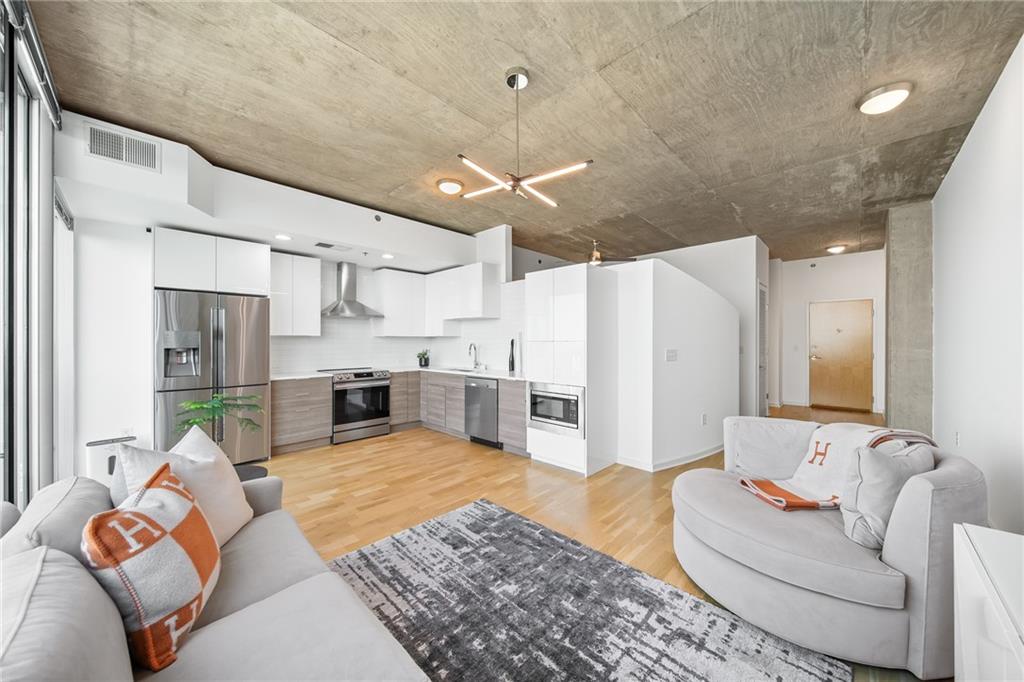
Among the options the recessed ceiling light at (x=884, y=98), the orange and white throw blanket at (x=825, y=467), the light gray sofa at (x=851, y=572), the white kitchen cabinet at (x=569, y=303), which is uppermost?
the recessed ceiling light at (x=884, y=98)

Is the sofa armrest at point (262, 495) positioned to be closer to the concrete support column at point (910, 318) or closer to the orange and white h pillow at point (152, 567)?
the orange and white h pillow at point (152, 567)

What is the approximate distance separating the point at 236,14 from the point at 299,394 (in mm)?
3654

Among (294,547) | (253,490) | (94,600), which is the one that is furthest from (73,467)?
(94,600)

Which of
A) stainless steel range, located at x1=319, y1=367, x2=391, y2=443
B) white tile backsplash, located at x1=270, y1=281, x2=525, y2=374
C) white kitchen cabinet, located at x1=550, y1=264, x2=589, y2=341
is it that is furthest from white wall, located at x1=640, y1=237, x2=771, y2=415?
stainless steel range, located at x1=319, y1=367, x2=391, y2=443

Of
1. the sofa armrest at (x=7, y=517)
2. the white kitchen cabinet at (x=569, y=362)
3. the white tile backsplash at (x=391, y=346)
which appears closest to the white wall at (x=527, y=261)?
the white tile backsplash at (x=391, y=346)

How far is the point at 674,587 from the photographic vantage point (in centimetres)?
210

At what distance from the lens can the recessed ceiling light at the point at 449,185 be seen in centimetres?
387

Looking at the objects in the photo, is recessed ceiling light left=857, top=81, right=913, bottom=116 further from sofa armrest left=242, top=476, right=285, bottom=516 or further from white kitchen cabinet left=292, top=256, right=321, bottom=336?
white kitchen cabinet left=292, top=256, right=321, bottom=336

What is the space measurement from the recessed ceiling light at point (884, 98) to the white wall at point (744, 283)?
312 cm

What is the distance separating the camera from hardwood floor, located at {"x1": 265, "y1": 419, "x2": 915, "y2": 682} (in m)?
2.57

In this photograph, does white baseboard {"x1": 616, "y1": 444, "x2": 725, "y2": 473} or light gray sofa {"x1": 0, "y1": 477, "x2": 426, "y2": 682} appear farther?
white baseboard {"x1": 616, "y1": 444, "x2": 725, "y2": 473}

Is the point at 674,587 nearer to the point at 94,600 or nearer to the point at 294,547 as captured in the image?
the point at 294,547

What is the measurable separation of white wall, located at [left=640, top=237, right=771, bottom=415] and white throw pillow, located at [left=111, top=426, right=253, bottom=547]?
5946mm

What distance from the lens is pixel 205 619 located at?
48.9 inches
